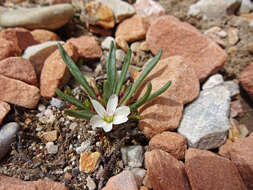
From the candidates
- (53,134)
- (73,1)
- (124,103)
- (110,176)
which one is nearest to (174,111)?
(124,103)

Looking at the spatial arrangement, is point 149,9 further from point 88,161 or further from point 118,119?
point 88,161

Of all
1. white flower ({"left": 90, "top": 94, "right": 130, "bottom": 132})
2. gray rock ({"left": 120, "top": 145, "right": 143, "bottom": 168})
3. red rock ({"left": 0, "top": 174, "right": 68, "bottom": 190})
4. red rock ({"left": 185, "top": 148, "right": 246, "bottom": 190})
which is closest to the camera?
red rock ({"left": 0, "top": 174, "right": 68, "bottom": 190})

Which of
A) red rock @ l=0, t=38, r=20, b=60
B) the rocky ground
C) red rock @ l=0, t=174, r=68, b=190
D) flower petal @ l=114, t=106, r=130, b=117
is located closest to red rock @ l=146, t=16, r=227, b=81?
the rocky ground

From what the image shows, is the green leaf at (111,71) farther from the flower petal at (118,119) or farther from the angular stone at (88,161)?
the angular stone at (88,161)

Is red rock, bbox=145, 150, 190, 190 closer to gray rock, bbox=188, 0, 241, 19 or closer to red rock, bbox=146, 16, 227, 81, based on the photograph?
red rock, bbox=146, 16, 227, 81

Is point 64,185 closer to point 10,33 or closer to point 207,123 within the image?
point 207,123

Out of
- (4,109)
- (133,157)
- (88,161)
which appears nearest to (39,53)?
(4,109)

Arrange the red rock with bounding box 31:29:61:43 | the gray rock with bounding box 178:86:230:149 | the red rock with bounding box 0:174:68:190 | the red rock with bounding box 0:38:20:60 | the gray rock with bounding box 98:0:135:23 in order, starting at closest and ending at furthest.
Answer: the red rock with bounding box 0:174:68:190 < the gray rock with bounding box 178:86:230:149 < the red rock with bounding box 0:38:20:60 < the red rock with bounding box 31:29:61:43 < the gray rock with bounding box 98:0:135:23
